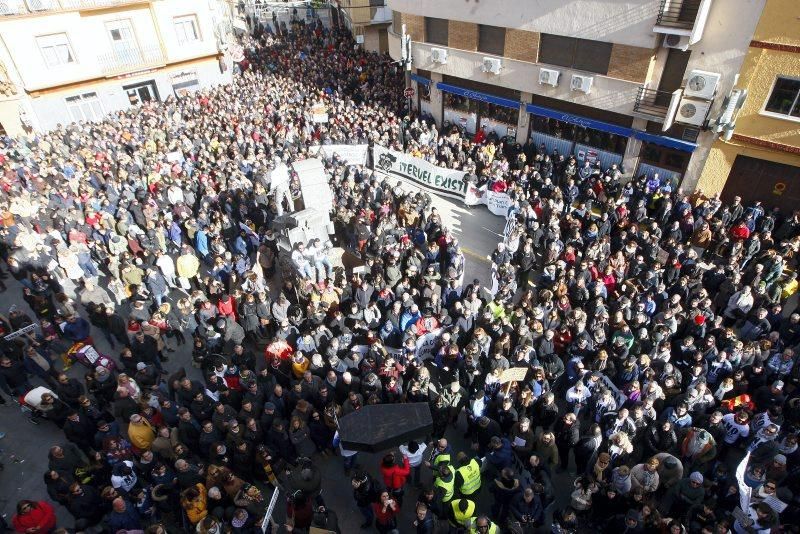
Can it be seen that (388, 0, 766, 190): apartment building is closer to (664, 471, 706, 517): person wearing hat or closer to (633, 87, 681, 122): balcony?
(633, 87, 681, 122): balcony

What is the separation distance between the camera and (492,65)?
59.9 ft

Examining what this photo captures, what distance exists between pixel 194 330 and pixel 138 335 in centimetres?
106

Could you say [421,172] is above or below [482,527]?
below

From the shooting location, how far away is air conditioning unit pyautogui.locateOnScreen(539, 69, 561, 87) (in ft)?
54.2

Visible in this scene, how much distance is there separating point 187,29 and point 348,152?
1744cm

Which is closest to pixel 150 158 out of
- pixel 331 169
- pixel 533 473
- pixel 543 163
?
pixel 331 169

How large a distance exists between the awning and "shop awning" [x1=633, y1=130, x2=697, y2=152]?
15.2 inches

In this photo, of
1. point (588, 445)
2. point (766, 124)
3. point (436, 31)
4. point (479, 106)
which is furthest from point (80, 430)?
point (436, 31)

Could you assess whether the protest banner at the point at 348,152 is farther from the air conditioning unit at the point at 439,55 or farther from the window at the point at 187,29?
the window at the point at 187,29

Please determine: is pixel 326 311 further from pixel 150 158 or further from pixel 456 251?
pixel 150 158

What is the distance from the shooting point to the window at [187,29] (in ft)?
89.2

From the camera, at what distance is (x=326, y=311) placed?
395 inches

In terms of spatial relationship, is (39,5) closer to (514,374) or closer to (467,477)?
(514,374)

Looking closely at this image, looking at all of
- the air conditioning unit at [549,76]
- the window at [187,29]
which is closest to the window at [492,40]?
the air conditioning unit at [549,76]
